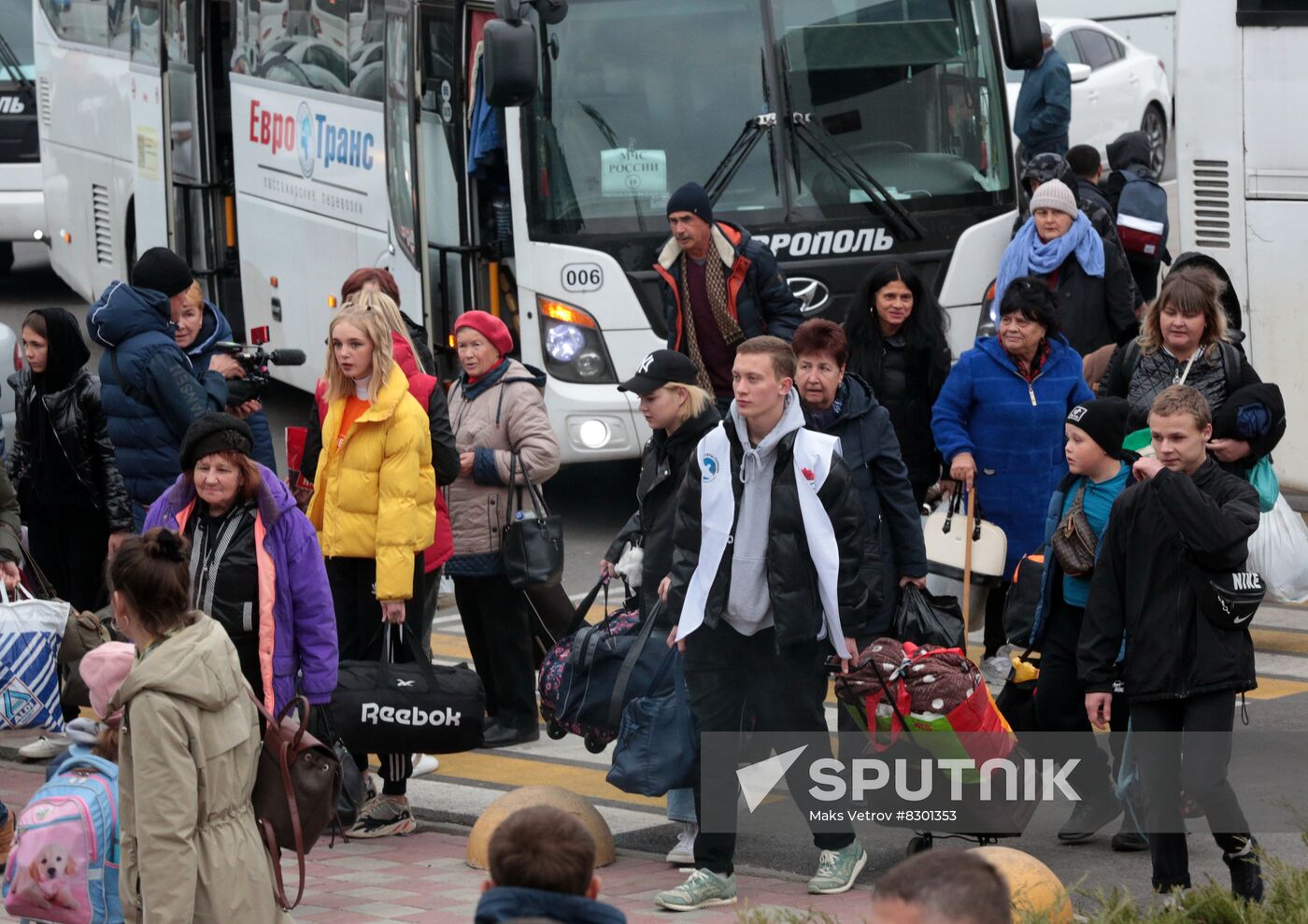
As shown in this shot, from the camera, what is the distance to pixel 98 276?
19.1 metres

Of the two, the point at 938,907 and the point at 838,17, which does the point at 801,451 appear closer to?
the point at 938,907

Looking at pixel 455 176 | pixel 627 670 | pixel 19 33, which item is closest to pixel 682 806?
pixel 627 670

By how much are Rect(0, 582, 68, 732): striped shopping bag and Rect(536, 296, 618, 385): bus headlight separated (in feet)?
16.7

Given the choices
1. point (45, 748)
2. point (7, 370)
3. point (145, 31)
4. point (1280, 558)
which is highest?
point (145, 31)

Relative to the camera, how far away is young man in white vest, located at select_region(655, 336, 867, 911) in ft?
21.3

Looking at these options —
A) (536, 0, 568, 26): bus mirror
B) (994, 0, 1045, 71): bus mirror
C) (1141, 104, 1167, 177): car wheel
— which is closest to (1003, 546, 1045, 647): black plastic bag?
(536, 0, 568, 26): bus mirror

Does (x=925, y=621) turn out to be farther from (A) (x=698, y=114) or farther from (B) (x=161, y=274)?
(A) (x=698, y=114)

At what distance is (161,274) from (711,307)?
2.68 metres

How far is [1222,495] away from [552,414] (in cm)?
653

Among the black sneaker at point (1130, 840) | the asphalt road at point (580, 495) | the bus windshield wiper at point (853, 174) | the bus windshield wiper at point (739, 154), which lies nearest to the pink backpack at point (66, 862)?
the black sneaker at point (1130, 840)

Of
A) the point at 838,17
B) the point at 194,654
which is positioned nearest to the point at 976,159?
the point at 838,17

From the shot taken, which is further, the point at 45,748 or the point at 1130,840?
the point at 45,748

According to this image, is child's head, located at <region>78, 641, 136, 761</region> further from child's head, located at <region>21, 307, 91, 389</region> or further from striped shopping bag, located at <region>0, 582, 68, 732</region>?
child's head, located at <region>21, 307, 91, 389</region>

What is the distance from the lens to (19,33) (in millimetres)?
21984
